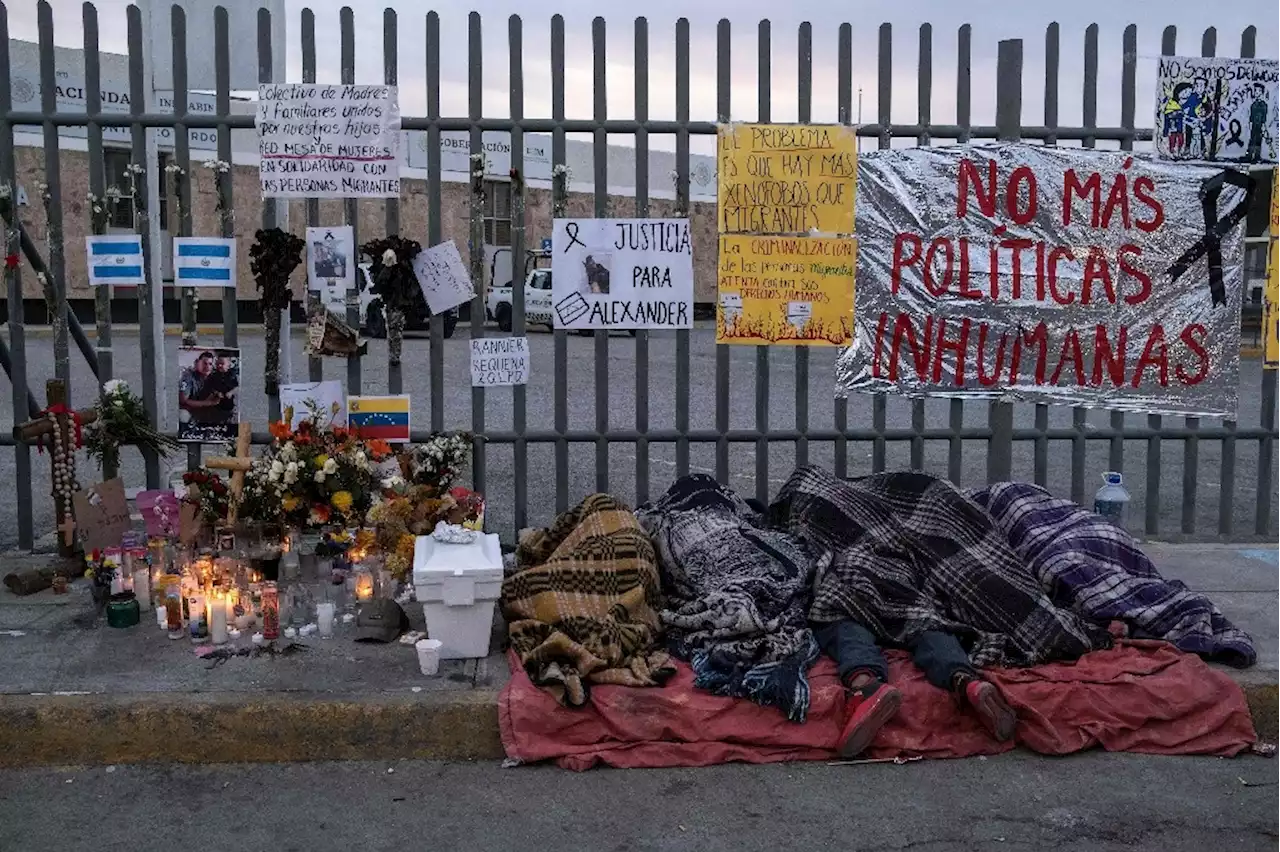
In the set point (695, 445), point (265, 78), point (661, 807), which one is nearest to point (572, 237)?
point (265, 78)

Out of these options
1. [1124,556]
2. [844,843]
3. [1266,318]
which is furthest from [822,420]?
[844,843]

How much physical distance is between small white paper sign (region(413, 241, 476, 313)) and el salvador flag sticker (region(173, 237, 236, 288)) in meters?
0.90

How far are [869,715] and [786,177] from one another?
9.53 ft

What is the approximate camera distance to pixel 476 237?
6113 mm

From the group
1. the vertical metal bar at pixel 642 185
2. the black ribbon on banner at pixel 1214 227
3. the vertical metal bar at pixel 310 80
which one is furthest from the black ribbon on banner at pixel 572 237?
the black ribbon on banner at pixel 1214 227

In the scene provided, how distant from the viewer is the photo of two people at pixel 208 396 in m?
6.04

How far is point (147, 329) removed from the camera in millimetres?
6141

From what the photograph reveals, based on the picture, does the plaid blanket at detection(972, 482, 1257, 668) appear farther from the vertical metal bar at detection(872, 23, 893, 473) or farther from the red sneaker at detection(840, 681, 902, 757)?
the vertical metal bar at detection(872, 23, 893, 473)

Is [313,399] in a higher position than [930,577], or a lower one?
higher

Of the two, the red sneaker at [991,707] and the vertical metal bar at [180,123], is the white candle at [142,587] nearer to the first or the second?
the vertical metal bar at [180,123]

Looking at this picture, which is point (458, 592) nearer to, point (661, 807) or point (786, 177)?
point (661, 807)

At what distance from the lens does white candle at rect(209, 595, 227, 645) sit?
492 cm

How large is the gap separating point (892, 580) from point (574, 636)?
126cm

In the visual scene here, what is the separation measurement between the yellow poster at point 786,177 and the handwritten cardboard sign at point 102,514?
3115 millimetres
